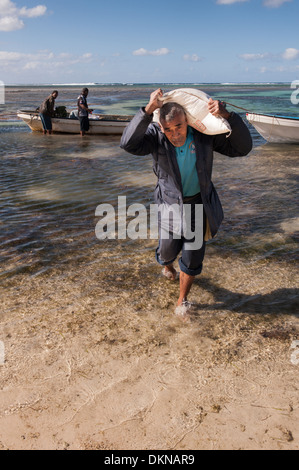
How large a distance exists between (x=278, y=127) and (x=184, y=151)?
480 inches

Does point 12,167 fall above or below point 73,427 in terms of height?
above

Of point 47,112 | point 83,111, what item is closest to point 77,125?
point 83,111

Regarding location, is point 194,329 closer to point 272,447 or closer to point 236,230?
point 272,447

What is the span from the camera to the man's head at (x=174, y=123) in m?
2.96

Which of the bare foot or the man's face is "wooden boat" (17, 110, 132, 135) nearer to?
the bare foot

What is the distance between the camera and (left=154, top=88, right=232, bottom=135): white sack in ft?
9.57

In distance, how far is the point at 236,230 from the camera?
228 inches

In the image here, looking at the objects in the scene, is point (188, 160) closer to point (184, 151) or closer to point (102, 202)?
point (184, 151)

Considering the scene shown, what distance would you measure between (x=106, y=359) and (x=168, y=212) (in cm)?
144

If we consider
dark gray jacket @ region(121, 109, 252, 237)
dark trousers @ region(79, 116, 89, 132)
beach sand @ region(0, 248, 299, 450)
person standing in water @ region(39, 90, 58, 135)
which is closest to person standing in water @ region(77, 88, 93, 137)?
dark trousers @ region(79, 116, 89, 132)

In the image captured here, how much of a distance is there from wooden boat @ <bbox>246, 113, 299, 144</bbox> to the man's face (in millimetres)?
11921
